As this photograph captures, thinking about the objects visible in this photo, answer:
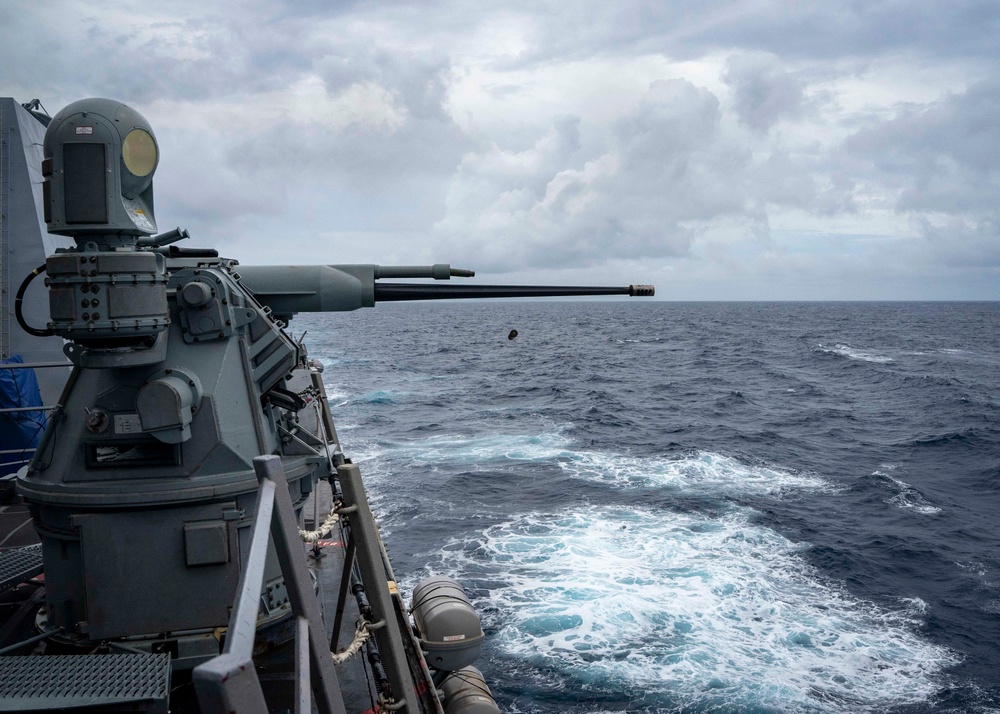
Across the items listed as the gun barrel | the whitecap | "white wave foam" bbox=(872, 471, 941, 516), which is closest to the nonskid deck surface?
the gun barrel

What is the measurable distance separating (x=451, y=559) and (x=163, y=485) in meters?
8.47

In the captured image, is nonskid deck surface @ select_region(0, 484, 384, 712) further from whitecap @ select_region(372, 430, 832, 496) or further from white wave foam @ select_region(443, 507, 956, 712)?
whitecap @ select_region(372, 430, 832, 496)

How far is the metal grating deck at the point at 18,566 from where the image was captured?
5.49 metres

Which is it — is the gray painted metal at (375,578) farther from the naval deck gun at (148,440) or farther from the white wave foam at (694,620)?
the white wave foam at (694,620)

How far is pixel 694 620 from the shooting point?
10.3 meters

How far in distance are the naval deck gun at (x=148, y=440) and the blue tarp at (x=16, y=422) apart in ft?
21.6

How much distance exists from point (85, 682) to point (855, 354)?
171 feet

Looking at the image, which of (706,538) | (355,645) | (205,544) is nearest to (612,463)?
(706,538)

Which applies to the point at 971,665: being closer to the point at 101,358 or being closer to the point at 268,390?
the point at 268,390

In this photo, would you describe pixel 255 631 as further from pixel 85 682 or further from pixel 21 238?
pixel 21 238

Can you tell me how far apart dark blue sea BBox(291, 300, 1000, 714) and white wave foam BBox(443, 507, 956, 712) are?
0.11ft

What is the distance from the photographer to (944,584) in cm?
1195

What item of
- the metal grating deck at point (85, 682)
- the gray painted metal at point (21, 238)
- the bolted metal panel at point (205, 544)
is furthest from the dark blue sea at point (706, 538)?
the gray painted metal at point (21, 238)

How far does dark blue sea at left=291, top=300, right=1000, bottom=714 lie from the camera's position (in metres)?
9.10
